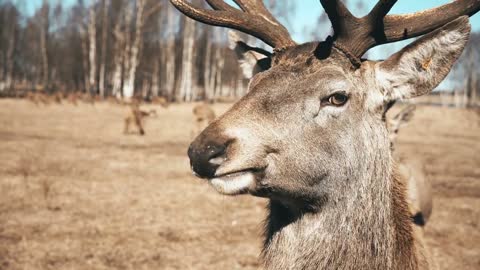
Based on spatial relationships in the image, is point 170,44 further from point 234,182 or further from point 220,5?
point 234,182

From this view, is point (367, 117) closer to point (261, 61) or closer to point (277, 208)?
point (277, 208)

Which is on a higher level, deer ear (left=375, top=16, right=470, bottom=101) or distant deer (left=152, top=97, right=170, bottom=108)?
distant deer (left=152, top=97, right=170, bottom=108)

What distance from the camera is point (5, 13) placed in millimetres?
53094

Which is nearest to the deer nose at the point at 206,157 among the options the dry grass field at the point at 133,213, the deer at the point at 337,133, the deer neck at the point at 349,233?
the deer at the point at 337,133

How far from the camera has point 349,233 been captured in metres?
2.73

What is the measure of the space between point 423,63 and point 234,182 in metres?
1.38

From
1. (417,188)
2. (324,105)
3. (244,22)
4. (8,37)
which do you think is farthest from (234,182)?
(8,37)

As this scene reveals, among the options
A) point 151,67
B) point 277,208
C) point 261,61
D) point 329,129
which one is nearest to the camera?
point 329,129

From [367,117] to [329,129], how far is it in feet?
1.04

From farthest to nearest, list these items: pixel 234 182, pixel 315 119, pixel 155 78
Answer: pixel 155 78, pixel 315 119, pixel 234 182

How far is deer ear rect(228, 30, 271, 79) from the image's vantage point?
3.60 meters

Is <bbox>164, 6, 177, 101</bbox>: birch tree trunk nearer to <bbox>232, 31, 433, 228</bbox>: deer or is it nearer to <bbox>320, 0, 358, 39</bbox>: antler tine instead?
<bbox>232, 31, 433, 228</bbox>: deer

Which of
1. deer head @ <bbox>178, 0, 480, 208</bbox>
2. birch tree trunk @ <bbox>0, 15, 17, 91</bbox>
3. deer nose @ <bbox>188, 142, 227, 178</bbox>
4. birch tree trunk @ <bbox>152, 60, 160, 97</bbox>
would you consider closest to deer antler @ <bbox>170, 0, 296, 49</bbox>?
deer head @ <bbox>178, 0, 480, 208</bbox>

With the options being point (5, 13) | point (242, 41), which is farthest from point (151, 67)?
point (242, 41)
